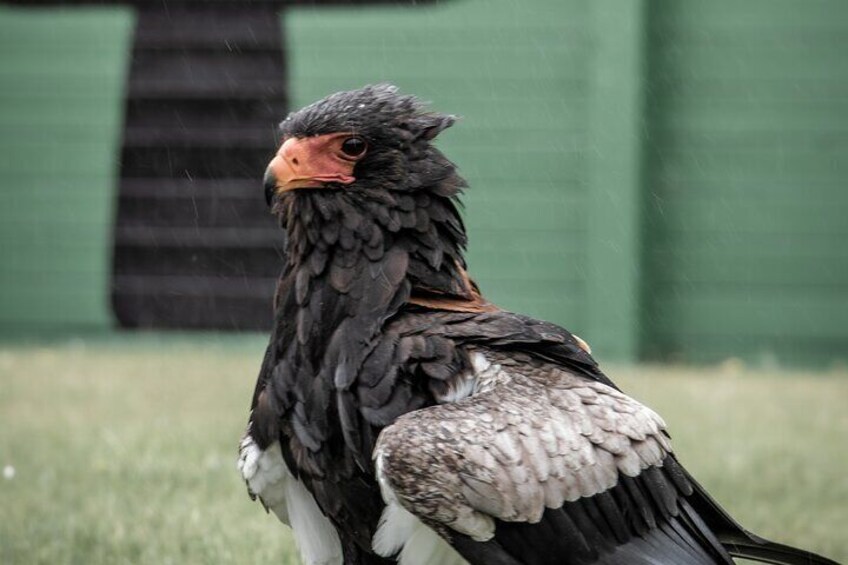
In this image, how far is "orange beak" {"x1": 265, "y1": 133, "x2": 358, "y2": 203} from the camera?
302 centimetres

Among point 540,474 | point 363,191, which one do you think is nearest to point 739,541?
point 540,474

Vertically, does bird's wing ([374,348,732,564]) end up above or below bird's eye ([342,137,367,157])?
below

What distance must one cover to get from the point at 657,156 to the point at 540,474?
5865 mm

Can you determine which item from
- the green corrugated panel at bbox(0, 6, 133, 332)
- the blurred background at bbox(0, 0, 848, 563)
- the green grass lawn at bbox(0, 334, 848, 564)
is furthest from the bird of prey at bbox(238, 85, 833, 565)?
the green corrugated panel at bbox(0, 6, 133, 332)

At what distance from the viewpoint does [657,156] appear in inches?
327

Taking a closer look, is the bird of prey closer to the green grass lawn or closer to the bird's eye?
the bird's eye

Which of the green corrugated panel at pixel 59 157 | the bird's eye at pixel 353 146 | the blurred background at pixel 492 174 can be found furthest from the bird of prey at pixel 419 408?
the green corrugated panel at pixel 59 157

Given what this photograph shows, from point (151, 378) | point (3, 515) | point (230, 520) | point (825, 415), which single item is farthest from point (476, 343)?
point (151, 378)

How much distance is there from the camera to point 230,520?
14.6 feet

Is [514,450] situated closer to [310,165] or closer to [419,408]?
[419,408]

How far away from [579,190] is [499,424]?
5.72 m

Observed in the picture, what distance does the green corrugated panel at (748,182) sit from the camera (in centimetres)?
820

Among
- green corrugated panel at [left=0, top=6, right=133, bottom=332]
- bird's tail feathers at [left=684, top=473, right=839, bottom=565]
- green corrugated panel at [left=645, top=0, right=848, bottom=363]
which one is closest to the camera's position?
bird's tail feathers at [left=684, top=473, right=839, bottom=565]

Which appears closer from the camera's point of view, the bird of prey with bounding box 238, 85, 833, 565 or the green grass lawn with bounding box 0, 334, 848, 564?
the bird of prey with bounding box 238, 85, 833, 565
